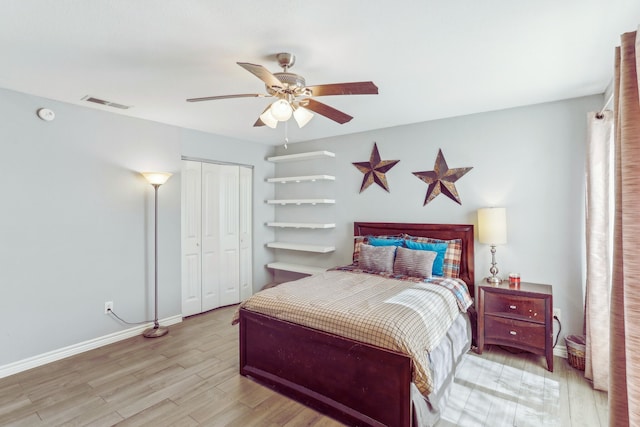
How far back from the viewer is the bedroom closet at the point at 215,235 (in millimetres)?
4355

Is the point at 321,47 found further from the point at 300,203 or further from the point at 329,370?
the point at 300,203

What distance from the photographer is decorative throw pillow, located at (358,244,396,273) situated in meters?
3.64

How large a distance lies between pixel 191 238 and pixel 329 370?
285cm

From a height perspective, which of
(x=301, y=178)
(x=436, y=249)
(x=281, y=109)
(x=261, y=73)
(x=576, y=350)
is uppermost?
(x=261, y=73)

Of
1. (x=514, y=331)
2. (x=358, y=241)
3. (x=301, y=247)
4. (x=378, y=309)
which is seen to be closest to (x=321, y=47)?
(x=378, y=309)

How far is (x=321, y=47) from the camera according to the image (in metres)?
2.16

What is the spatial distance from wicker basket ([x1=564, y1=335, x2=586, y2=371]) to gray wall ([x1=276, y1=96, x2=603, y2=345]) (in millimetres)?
146

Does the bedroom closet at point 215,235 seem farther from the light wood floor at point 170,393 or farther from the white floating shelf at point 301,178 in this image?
the light wood floor at point 170,393

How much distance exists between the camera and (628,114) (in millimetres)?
946

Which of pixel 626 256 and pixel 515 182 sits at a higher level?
pixel 515 182

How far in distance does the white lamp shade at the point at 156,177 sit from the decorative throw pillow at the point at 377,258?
2.45 metres

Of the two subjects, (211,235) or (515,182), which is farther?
(211,235)

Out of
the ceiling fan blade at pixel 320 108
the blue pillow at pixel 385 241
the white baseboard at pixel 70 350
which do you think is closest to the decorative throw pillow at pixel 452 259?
the blue pillow at pixel 385 241

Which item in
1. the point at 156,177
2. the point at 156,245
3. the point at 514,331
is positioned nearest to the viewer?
the point at 514,331
